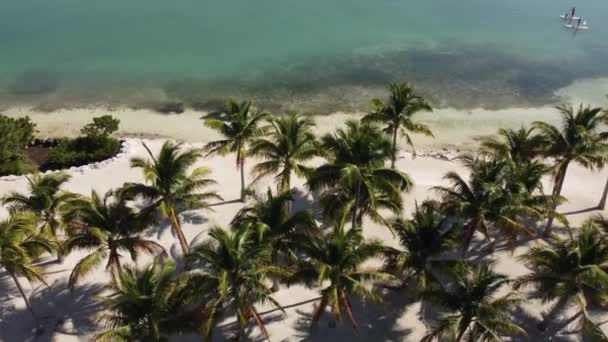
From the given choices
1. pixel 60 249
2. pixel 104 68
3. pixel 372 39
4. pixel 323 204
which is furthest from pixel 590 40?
pixel 60 249

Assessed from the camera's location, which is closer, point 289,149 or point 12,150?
point 289,149

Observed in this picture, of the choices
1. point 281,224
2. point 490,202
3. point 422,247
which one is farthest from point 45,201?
point 490,202

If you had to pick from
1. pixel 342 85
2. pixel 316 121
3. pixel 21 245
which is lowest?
pixel 21 245

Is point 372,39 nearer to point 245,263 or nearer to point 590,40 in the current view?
point 590,40

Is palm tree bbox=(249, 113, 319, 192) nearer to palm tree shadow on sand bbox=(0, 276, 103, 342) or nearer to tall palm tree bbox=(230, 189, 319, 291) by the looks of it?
tall palm tree bbox=(230, 189, 319, 291)

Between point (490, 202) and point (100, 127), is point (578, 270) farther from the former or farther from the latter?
point (100, 127)

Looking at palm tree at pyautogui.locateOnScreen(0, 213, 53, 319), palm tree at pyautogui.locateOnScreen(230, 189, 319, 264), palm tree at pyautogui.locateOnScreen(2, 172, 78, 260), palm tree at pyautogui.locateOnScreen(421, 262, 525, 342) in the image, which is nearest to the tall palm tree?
palm tree at pyautogui.locateOnScreen(230, 189, 319, 264)

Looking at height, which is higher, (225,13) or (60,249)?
(225,13)

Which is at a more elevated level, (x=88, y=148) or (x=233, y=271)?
(x=88, y=148)
